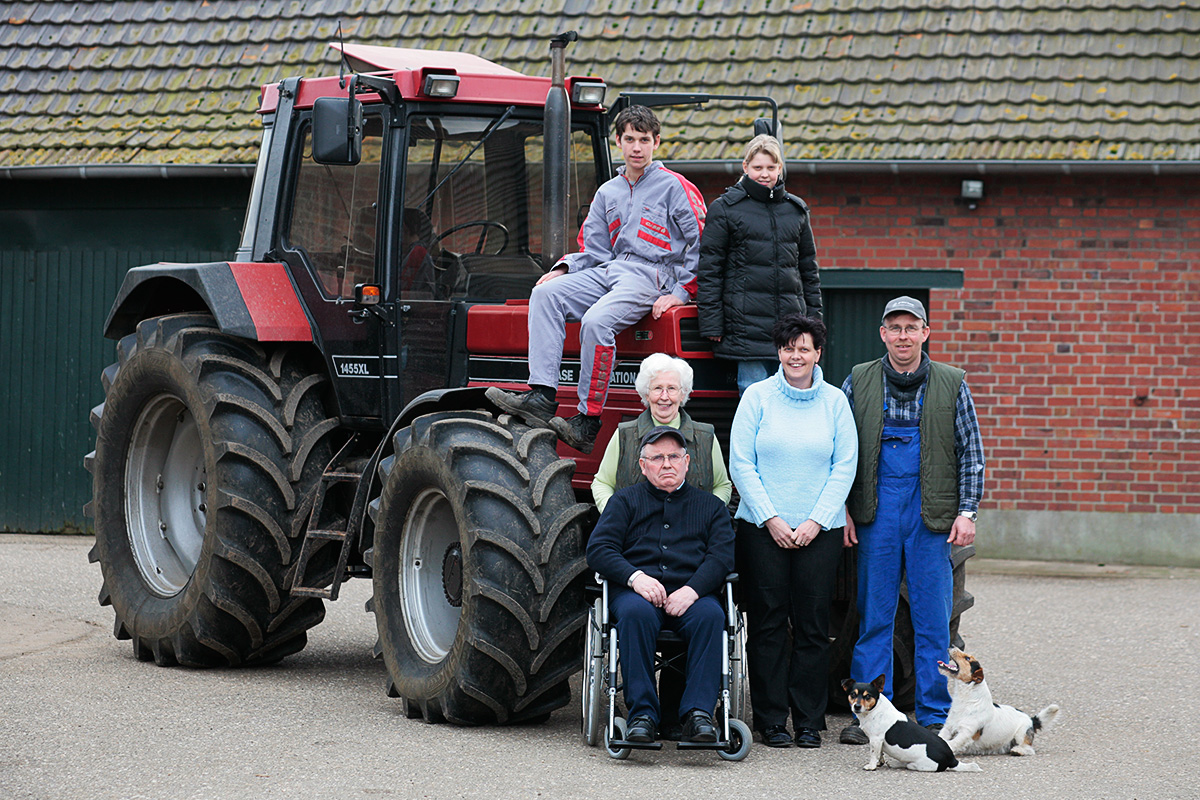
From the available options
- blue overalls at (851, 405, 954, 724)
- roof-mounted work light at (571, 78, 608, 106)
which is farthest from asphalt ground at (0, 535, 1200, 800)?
roof-mounted work light at (571, 78, 608, 106)

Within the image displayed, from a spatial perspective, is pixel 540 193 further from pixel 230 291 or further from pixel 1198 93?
pixel 1198 93

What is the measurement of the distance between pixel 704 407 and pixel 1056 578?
566 cm

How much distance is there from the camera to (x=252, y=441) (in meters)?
7.54

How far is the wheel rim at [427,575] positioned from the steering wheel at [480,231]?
133cm

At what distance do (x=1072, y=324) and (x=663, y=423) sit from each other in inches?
257

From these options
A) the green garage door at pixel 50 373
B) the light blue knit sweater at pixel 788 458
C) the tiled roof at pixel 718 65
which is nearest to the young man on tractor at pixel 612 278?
the light blue knit sweater at pixel 788 458

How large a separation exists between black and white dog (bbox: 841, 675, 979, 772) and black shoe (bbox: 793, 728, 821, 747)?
14.0 inches

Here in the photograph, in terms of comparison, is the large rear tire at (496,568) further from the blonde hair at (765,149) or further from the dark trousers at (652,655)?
the blonde hair at (765,149)

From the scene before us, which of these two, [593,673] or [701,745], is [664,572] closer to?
[593,673]

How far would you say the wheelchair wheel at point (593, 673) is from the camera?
598 centimetres

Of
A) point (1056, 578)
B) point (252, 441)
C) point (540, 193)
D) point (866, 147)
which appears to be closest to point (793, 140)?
point (866, 147)

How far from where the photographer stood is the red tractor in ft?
20.4

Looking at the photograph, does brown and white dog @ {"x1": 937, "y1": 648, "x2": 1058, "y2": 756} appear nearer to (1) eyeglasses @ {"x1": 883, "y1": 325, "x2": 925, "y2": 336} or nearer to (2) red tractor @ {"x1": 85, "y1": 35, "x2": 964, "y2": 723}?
(1) eyeglasses @ {"x1": 883, "y1": 325, "x2": 925, "y2": 336}

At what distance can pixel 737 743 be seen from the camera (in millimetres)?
5988
